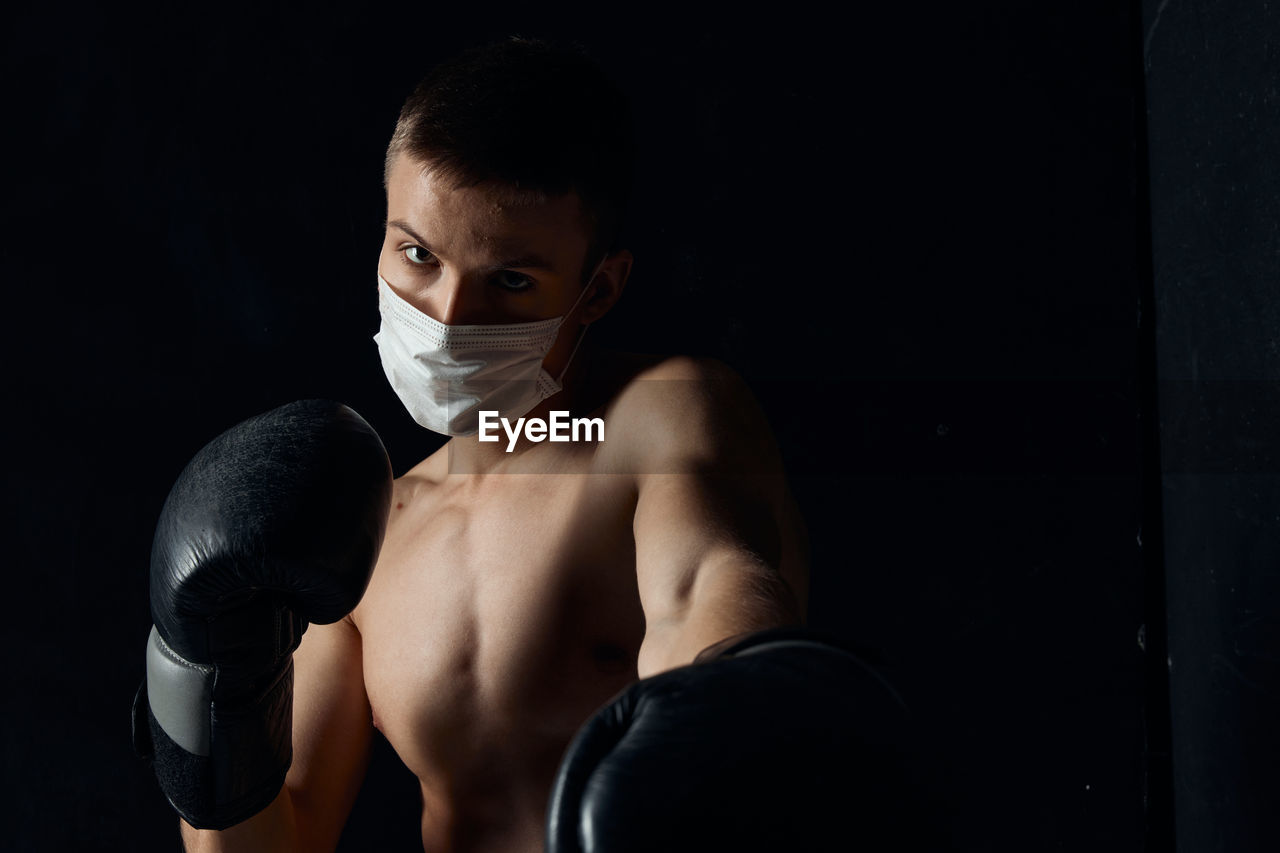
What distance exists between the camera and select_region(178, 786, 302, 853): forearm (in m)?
1.17

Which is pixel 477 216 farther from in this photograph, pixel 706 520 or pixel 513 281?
pixel 706 520

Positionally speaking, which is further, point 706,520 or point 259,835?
point 259,835

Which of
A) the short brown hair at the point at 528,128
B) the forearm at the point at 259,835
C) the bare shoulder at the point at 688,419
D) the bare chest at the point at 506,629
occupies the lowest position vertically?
the forearm at the point at 259,835

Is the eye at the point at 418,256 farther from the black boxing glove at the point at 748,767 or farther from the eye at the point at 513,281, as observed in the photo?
the black boxing glove at the point at 748,767

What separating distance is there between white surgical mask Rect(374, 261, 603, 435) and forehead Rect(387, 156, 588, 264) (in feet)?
0.26

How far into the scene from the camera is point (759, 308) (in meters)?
1.48

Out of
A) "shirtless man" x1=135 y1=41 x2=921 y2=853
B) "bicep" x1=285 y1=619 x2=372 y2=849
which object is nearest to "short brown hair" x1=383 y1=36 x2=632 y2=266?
"shirtless man" x1=135 y1=41 x2=921 y2=853

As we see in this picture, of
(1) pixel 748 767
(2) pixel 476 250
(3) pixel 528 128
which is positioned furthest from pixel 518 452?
(1) pixel 748 767

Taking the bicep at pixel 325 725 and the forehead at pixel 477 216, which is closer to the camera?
the forehead at pixel 477 216

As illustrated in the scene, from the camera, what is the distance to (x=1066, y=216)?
142 cm

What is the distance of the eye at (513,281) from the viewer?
113 cm

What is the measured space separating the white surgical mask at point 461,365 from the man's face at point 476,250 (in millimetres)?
13

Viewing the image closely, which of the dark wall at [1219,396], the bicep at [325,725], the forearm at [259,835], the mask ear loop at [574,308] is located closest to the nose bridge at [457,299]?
the mask ear loop at [574,308]

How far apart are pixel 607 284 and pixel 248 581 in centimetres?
50
